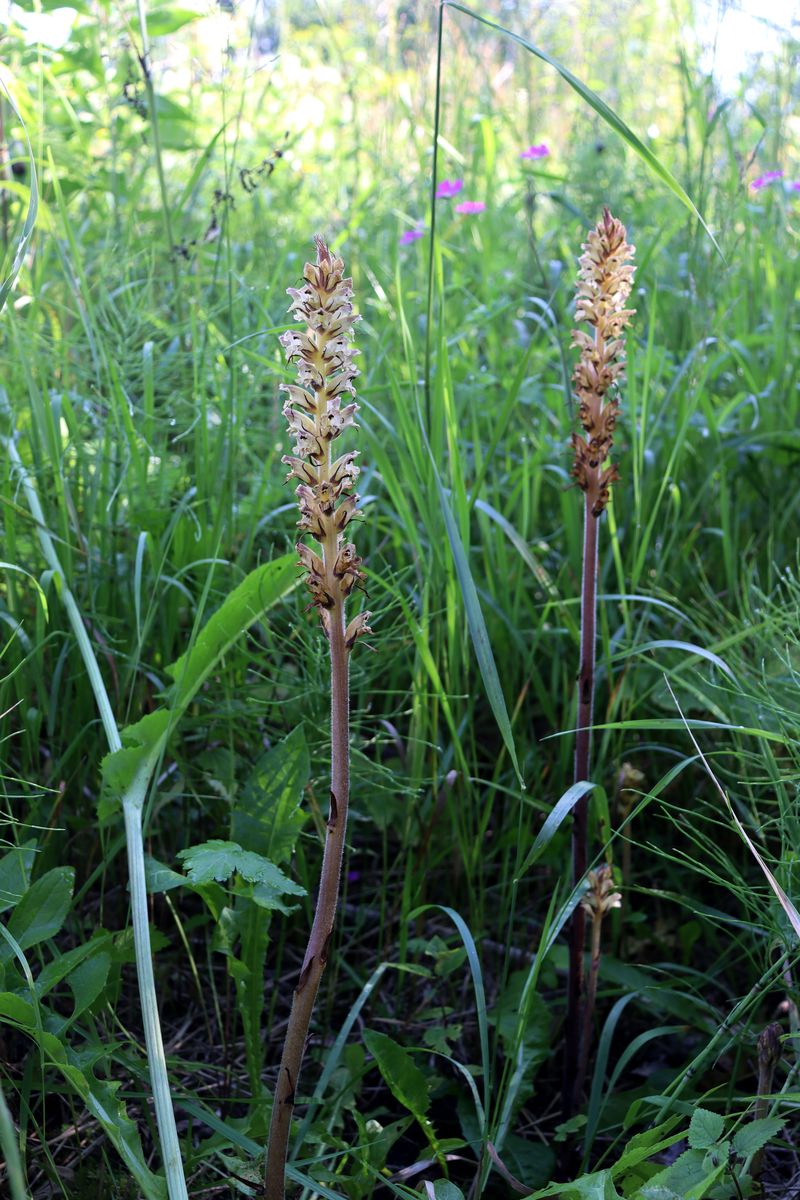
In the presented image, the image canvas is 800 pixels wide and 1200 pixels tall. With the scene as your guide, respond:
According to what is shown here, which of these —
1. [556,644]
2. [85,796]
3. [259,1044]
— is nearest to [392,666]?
[556,644]

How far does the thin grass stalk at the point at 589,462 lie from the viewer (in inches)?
56.1

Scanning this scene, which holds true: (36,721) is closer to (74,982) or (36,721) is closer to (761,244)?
(74,982)

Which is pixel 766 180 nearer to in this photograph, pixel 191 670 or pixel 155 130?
pixel 155 130

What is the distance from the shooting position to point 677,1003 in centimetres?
165

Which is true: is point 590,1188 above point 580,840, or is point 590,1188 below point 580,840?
below

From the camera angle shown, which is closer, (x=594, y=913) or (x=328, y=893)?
(x=328, y=893)

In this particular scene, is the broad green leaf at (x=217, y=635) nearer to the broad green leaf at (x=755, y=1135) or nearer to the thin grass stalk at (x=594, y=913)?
the thin grass stalk at (x=594, y=913)

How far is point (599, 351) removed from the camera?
1452 millimetres

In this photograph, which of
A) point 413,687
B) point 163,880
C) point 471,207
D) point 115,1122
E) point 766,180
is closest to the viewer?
point 115,1122

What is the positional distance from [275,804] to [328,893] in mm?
385

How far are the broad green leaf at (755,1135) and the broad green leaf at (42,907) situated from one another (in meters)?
0.83

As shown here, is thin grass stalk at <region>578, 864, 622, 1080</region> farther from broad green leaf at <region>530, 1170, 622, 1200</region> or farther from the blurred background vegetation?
broad green leaf at <region>530, 1170, 622, 1200</region>

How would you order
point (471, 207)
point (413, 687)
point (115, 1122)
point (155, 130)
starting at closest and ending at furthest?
1. point (115, 1122)
2. point (413, 687)
3. point (155, 130)
4. point (471, 207)

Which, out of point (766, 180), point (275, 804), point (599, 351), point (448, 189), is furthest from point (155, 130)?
point (766, 180)
